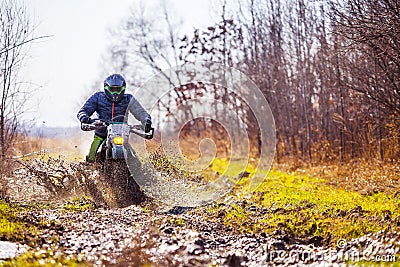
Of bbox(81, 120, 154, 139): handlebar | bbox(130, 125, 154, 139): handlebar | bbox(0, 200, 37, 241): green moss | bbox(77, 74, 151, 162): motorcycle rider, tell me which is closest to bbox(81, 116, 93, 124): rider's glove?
bbox(77, 74, 151, 162): motorcycle rider

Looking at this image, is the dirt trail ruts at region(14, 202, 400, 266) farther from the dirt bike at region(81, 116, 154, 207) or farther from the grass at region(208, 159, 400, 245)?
the dirt bike at region(81, 116, 154, 207)

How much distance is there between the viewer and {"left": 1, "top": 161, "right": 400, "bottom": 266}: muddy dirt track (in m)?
6.18

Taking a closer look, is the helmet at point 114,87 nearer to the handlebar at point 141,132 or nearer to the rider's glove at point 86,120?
the rider's glove at point 86,120

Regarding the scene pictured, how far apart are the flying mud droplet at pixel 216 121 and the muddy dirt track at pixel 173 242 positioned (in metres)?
5.02

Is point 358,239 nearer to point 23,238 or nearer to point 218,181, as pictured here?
point 23,238

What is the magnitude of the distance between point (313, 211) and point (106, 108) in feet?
15.2

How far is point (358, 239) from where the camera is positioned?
6754mm

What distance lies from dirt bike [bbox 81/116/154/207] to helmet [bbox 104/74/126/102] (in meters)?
0.66

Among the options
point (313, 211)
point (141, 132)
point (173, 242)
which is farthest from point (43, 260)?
point (141, 132)

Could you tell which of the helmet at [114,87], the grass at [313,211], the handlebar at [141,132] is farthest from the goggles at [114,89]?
the grass at [313,211]

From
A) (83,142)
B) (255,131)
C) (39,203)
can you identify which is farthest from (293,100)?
(39,203)

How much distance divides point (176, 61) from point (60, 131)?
15060 millimetres

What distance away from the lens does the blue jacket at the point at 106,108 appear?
432 inches

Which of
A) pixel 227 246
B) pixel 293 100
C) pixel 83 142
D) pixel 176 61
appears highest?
pixel 176 61
